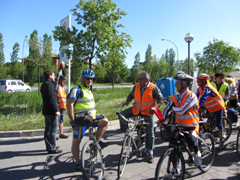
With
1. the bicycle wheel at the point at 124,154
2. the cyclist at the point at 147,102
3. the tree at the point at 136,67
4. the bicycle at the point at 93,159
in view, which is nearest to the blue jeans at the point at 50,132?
the bicycle at the point at 93,159

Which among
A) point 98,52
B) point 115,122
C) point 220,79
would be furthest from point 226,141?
point 98,52

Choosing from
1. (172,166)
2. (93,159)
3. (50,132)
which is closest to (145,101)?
(172,166)

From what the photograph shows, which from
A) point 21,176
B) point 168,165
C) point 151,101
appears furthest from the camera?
point 151,101

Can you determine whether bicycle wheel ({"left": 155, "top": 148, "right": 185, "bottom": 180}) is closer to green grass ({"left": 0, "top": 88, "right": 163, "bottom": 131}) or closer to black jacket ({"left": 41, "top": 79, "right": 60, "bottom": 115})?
black jacket ({"left": 41, "top": 79, "right": 60, "bottom": 115})

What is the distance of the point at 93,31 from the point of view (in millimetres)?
9812

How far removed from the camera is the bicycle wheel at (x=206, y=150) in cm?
342

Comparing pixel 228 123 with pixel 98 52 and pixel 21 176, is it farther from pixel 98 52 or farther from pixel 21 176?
pixel 98 52

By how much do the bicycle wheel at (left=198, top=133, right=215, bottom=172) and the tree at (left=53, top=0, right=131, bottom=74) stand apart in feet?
24.1

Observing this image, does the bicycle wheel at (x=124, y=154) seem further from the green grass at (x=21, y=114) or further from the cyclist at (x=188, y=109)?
the green grass at (x=21, y=114)

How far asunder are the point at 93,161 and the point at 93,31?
8037 mm

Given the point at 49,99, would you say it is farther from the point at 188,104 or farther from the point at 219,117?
the point at 219,117

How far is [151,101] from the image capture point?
3.96m

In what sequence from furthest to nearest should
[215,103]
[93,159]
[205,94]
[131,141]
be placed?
[215,103] < [205,94] < [131,141] < [93,159]

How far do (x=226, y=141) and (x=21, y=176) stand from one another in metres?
5.28
